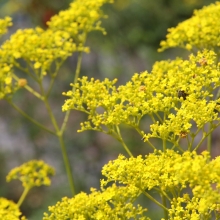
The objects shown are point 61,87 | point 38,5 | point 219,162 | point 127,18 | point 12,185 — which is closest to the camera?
point 219,162

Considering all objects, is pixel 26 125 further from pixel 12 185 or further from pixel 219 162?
pixel 219 162

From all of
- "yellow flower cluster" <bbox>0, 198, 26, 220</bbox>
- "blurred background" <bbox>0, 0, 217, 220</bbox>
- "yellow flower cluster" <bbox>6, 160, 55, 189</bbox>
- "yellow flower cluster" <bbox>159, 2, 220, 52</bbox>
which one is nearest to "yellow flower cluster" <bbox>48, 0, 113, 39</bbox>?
"yellow flower cluster" <bbox>159, 2, 220, 52</bbox>

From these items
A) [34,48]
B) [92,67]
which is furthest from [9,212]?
[92,67]

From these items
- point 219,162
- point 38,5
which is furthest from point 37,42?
point 38,5

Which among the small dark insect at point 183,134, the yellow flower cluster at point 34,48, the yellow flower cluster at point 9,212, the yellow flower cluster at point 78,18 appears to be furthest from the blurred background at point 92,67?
the small dark insect at point 183,134

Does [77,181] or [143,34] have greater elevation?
[143,34]

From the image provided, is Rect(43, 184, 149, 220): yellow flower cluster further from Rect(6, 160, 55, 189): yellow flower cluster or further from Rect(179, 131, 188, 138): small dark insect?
Rect(6, 160, 55, 189): yellow flower cluster

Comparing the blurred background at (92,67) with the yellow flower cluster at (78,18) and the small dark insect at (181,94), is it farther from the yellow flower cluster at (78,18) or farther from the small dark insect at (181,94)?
the small dark insect at (181,94)
